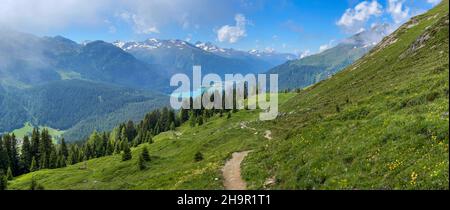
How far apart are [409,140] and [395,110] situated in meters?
9.88

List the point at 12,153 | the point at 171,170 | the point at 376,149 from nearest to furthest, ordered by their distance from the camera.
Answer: the point at 376,149 → the point at 171,170 → the point at 12,153

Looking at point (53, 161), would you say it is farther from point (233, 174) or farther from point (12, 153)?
point (233, 174)

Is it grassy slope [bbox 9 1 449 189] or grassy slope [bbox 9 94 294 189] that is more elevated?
grassy slope [bbox 9 1 449 189]

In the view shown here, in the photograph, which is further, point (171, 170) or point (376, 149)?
point (171, 170)

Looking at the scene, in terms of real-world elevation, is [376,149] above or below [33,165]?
above

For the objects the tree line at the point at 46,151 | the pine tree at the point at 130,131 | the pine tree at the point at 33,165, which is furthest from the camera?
the pine tree at the point at 130,131

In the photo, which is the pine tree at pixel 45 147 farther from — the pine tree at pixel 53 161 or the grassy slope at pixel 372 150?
the grassy slope at pixel 372 150

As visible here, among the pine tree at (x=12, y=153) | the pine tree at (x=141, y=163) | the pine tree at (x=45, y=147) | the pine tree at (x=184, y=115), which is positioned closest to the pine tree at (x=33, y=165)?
the pine tree at (x=45, y=147)

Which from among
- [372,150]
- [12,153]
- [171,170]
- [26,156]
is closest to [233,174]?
[372,150]

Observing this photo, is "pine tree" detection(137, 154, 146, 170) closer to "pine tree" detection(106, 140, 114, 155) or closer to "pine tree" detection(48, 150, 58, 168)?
"pine tree" detection(48, 150, 58, 168)

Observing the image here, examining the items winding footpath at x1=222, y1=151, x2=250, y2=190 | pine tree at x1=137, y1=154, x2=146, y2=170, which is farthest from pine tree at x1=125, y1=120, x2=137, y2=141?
winding footpath at x1=222, y1=151, x2=250, y2=190
